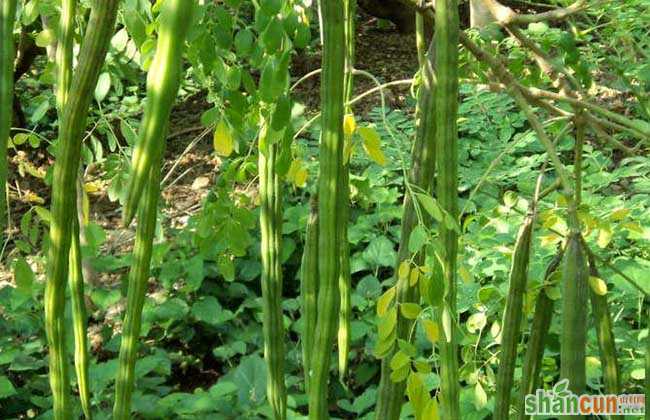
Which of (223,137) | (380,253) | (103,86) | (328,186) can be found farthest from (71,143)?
(380,253)

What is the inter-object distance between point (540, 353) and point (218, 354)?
1883 millimetres

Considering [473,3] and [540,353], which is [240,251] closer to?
[540,353]

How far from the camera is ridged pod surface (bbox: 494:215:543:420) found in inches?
49.6

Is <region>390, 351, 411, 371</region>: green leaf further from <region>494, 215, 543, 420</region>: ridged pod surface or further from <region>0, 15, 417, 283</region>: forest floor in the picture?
<region>0, 15, 417, 283</region>: forest floor

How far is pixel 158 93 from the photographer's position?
0.62 metres

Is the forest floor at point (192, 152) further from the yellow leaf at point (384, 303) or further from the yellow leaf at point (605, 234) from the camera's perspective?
the yellow leaf at point (384, 303)

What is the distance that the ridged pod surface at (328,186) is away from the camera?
81 cm

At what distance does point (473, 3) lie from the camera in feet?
6.53

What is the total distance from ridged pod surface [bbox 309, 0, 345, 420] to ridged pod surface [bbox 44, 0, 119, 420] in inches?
7.8

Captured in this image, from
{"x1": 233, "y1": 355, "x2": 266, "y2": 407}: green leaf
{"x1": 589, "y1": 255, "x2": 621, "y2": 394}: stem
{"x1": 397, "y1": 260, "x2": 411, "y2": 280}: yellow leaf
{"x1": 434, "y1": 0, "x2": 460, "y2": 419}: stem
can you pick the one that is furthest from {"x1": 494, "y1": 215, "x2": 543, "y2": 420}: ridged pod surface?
{"x1": 233, "y1": 355, "x2": 266, "y2": 407}: green leaf

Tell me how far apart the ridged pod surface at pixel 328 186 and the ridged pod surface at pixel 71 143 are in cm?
20

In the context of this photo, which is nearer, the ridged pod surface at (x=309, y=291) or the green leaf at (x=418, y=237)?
the green leaf at (x=418, y=237)

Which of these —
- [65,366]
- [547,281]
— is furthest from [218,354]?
[65,366]

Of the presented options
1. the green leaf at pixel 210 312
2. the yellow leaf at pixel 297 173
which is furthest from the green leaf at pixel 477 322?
the green leaf at pixel 210 312
